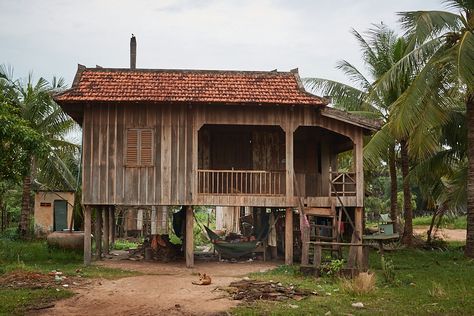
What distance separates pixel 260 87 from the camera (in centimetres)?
1753

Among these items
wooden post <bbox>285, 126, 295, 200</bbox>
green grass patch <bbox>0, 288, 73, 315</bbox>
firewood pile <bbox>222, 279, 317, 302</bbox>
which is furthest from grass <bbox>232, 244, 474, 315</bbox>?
green grass patch <bbox>0, 288, 73, 315</bbox>

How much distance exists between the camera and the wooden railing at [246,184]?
17.2 metres

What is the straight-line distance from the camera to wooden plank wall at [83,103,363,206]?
55.2 feet

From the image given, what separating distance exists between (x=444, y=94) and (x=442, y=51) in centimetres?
131

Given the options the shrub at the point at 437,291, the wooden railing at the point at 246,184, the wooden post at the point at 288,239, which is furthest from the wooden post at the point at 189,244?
the shrub at the point at 437,291

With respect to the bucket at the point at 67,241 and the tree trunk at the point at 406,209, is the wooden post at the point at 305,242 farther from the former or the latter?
the tree trunk at the point at 406,209

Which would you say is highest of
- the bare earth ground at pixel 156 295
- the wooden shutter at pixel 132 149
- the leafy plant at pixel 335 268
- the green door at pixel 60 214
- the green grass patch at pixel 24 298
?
the wooden shutter at pixel 132 149

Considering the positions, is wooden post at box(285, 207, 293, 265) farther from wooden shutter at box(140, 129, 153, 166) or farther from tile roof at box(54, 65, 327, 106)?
wooden shutter at box(140, 129, 153, 166)

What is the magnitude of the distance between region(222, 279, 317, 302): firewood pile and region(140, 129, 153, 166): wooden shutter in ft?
17.6

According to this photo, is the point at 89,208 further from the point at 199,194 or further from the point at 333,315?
the point at 333,315

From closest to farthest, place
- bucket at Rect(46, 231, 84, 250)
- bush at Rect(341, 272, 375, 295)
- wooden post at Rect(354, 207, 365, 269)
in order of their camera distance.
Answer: bush at Rect(341, 272, 375, 295)
wooden post at Rect(354, 207, 365, 269)
bucket at Rect(46, 231, 84, 250)

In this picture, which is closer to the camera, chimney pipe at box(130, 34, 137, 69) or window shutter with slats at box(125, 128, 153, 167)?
window shutter with slats at box(125, 128, 153, 167)

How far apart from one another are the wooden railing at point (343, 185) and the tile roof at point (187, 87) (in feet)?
7.64

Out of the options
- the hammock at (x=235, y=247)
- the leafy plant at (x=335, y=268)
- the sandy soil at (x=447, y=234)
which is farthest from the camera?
the sandy soil at (x=447, y=234)
